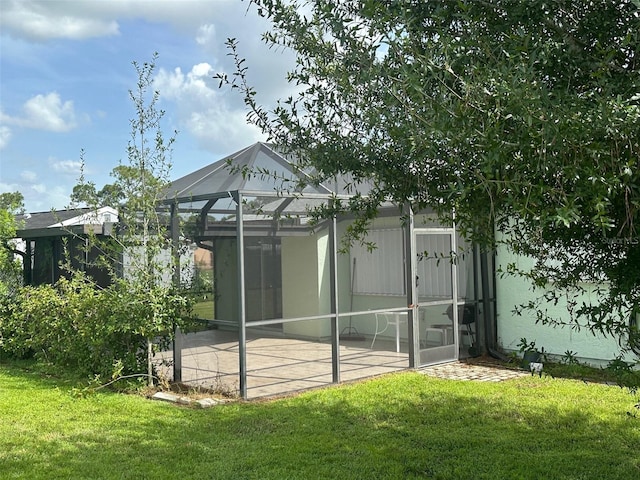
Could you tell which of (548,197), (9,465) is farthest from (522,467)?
(9,465)

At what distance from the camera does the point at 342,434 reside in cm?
629

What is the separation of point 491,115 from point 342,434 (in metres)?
4.33

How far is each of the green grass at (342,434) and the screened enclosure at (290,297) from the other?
0.92 meters

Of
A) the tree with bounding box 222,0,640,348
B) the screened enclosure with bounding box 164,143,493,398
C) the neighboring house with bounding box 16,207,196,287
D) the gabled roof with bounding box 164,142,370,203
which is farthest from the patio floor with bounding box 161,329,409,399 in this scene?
the tree with bounding box 222,0,640,348

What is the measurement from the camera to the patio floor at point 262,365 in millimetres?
8367

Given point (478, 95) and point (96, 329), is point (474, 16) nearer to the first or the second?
point (478, 95)

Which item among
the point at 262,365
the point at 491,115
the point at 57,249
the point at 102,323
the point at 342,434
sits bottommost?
the point at 342,434

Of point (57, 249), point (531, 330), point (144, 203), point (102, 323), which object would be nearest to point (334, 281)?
point (144, 203)

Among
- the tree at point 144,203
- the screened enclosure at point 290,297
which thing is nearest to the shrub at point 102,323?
the tree at point 144,203

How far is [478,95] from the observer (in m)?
2.80

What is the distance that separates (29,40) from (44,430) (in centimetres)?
748

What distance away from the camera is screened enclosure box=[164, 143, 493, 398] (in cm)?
826

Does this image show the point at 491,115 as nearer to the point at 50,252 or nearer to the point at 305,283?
the point at 305,283

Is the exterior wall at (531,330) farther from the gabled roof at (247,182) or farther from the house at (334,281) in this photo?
the gabled roof at (247,182)
